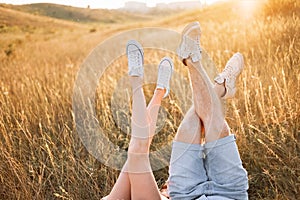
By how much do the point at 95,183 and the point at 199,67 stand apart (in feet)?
3.77

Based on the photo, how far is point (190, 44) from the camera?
7.07 feet

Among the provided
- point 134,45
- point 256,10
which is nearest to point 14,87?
point 134,45

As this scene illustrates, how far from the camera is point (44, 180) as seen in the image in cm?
304

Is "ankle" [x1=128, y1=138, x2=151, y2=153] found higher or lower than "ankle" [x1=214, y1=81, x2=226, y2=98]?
lower

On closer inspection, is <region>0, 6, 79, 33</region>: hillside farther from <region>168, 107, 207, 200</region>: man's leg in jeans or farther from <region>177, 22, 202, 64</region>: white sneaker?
<region>168, 107, 207, 200</region>: man's leg in jeans

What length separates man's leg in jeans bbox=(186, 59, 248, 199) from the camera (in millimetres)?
2115

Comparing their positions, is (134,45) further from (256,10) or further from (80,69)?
(256,10)

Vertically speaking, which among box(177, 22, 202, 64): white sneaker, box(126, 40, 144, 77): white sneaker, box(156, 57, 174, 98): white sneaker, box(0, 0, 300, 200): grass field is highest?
box(177, 22, 202, 64): white sneaker

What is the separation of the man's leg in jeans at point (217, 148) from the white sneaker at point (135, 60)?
0.97 ft

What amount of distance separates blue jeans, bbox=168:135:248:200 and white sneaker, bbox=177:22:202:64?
476 mm

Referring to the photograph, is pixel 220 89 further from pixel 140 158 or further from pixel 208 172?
pixel 140 158

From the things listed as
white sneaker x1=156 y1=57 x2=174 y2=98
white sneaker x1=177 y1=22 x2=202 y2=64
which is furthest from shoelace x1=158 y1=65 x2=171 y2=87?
white sneaker x1=177 y1=22 x2=202 y2=64

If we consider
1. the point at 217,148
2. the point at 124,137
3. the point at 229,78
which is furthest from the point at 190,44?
the point at 124,137

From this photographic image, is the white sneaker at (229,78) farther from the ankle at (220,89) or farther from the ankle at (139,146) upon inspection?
the ankle at (139,146)
